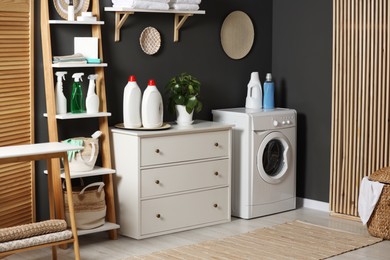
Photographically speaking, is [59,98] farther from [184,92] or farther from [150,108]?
[184,92]

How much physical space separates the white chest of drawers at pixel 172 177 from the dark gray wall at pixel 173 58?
427mm

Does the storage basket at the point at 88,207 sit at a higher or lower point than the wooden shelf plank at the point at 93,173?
lower

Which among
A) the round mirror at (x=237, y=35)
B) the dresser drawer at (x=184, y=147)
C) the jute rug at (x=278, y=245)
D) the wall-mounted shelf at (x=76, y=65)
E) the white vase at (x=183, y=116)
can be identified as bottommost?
the jute rug at (x=278, y=245)

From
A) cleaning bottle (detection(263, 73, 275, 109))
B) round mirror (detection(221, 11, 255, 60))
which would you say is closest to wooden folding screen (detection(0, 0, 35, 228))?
round mirror (detection(221, 11, 255, 60))

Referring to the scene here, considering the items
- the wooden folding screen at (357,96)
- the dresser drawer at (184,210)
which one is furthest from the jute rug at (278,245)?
the wooden folding screen at (357,96)

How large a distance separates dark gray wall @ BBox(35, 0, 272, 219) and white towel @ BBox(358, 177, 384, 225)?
1.48 meters

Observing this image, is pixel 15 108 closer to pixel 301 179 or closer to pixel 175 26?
pixel 175 26

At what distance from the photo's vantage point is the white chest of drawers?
5328 mm

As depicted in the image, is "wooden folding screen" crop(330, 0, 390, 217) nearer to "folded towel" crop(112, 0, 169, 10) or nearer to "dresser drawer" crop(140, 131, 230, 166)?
"dresser drawer" crop(140, 131, 230, 166)

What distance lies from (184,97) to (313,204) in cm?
156

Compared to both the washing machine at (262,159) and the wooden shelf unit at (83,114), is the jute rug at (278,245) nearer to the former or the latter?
the washing machine at (262,159)

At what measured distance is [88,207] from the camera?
17.1 feet

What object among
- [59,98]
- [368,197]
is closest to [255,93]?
[368,197]

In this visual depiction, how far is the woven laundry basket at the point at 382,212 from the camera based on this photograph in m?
5.32
